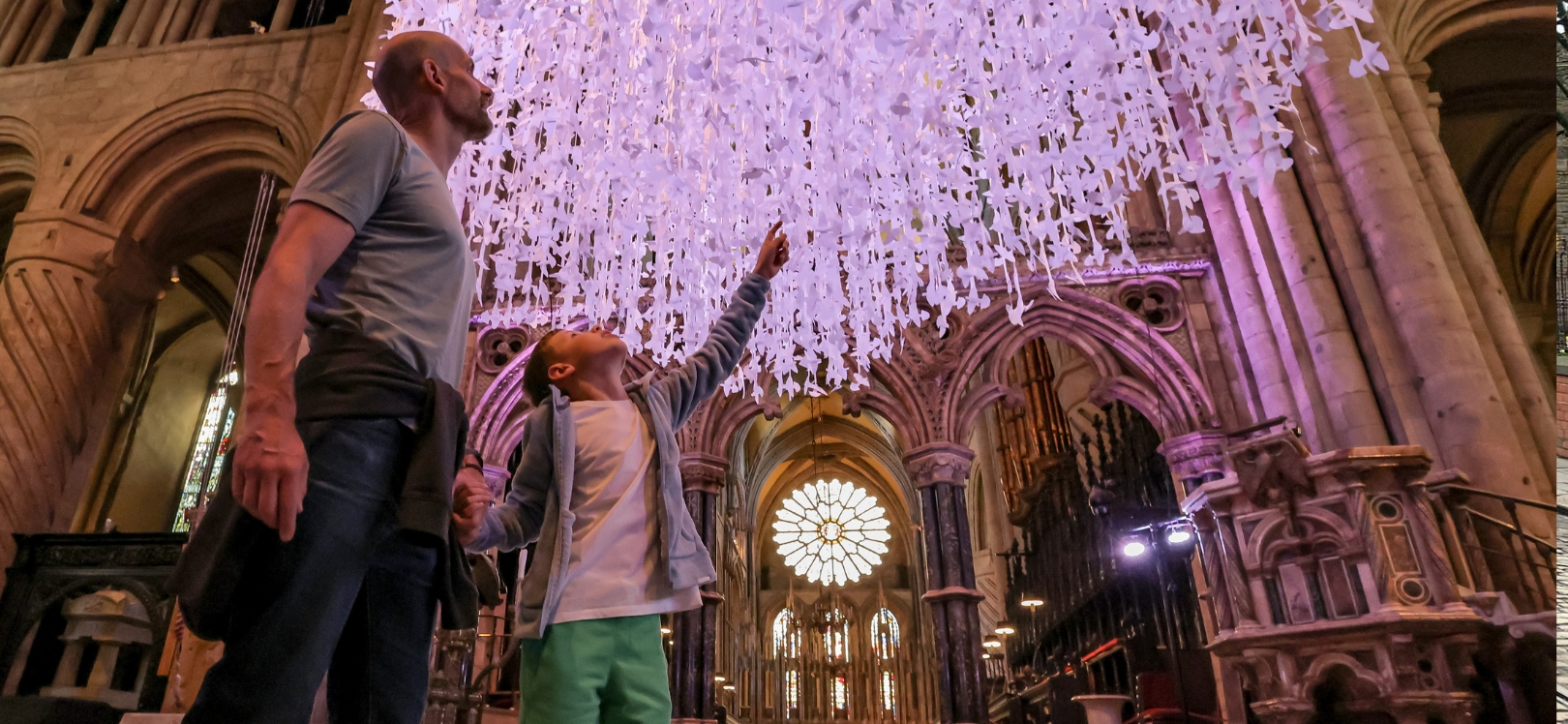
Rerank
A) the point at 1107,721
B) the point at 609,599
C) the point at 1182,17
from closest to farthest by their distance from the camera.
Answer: the point at 609,599
the point at 1182,17
the point at 1107,721

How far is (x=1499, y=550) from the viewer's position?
160 inches

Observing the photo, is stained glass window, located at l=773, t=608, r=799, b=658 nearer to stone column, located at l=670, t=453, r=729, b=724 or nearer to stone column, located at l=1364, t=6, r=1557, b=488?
stone column, located at l=670, t=453, r=729, b=724

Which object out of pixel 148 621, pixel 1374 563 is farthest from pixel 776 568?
pixel 1374 563

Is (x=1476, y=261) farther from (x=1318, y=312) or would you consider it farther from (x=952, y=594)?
(x=952, y=594)

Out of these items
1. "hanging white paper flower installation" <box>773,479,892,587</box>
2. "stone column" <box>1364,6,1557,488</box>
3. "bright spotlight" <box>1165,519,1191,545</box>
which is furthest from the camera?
"hanging white paper flower installation" <box>773,479,892,587</box>

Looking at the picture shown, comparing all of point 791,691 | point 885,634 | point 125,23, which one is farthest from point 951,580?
point 885,634

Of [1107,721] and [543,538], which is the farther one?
[1107,721]

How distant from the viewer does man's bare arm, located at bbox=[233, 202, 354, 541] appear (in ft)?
2.64

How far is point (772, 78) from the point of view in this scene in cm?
264

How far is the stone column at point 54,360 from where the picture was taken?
22.2 ft

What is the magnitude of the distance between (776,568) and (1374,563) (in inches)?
636

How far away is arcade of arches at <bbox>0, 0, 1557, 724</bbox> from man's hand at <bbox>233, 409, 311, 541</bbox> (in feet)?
4.04

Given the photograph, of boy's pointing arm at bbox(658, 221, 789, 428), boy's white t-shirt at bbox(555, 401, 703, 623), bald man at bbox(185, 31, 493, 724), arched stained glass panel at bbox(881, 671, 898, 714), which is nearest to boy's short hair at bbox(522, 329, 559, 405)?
boy's white t-shirt at bbox(555, 401, 703, 623)

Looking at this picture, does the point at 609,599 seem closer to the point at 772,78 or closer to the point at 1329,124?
the point at 772,78
